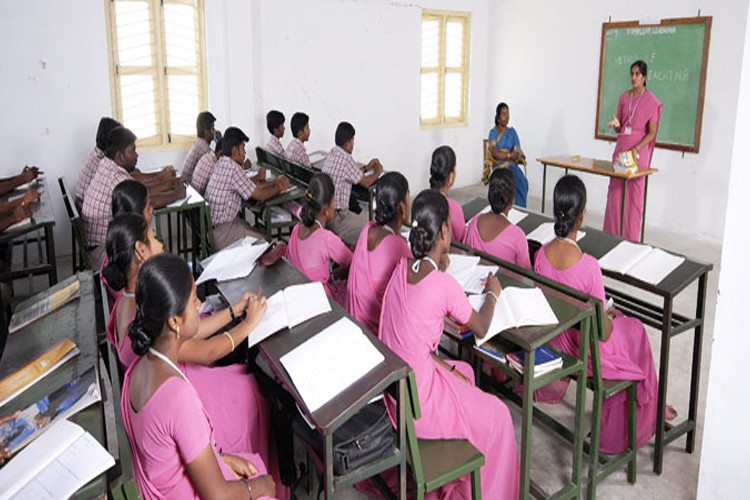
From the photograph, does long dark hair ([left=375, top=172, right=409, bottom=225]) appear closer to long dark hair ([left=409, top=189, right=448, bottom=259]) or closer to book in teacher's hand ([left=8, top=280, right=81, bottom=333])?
long dark hair ([left=409, top=189, right=448, bottom=259])

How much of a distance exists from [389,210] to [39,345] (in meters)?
1.33

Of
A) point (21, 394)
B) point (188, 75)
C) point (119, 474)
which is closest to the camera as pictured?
point (119, 474)

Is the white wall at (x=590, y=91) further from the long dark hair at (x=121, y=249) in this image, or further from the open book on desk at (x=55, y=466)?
the open book on desk at (x=55, y=466)

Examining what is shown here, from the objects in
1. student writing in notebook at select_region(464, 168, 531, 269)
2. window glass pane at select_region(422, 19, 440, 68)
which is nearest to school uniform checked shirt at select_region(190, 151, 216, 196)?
student writing in notebook at select_region(464, 168, 531, 269)

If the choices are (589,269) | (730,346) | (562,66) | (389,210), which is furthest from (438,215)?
(562,66)

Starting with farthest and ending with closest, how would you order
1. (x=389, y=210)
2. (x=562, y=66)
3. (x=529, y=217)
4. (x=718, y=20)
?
(x=562, y=66) → (x=718, y=20) → (x=529, y=217) → (x=389, y=210)

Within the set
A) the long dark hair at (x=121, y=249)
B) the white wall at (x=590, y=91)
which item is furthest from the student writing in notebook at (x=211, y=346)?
the white wall at (x=590, y=91)

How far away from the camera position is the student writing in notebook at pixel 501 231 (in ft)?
9.59

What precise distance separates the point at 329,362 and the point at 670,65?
5253 mm

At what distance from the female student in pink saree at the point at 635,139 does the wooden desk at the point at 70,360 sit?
4.27 meters

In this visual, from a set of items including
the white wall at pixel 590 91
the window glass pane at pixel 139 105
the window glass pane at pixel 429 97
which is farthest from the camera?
the window glass pane at pixel 429 97

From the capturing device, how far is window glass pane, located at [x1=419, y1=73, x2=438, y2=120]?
7.64m

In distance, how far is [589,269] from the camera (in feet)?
8.20

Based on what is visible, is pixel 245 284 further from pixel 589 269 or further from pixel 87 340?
pixel 589 269
